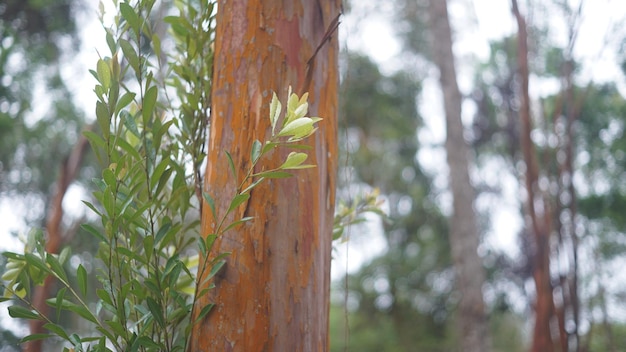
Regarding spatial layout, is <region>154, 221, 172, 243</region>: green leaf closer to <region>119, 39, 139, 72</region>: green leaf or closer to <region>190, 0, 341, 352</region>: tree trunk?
<region>190, 0, 341, 352</region>: tree trunk

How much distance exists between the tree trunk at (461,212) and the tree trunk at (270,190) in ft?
12.2

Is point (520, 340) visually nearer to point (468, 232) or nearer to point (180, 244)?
point (468, 232)

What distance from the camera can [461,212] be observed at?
4.73 metres

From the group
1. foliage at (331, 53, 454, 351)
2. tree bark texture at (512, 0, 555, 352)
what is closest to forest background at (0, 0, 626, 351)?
foliage at (331, 53, 454, 351)

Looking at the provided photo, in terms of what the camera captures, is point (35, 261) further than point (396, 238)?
No

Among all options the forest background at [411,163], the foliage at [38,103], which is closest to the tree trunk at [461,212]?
the forest background at [411,163]

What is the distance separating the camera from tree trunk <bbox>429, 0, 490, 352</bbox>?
14.2 ft

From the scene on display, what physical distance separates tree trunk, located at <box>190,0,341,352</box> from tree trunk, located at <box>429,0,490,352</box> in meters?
3.73

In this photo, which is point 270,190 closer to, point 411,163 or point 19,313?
point 19,313

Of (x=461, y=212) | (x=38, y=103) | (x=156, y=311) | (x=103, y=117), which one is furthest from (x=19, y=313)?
(x=38, y=103)

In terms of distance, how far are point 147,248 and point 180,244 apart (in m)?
0.15

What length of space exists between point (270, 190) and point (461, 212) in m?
4.10

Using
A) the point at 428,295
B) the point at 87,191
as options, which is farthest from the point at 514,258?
the point at 87,191

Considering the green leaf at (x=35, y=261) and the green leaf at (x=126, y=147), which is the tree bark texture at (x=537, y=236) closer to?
the green leaf at (x=126, y=147)
